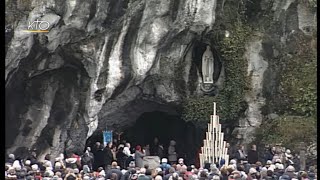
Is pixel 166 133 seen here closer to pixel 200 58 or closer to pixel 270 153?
pixel 200 58

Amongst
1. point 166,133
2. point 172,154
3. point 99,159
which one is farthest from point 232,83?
point 99,159

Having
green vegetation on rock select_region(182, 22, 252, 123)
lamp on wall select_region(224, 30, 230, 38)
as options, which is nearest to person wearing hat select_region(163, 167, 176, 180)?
green vegetation on rock select_region(182, 22, 252, 123)

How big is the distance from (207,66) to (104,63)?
13.1ft

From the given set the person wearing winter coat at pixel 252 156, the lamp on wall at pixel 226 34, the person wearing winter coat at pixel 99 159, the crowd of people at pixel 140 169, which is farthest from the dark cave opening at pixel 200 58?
the person wearing winter coat at pixel 99 159

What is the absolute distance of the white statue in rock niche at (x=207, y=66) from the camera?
28578 millimetres

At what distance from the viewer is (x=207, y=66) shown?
28.6 metres

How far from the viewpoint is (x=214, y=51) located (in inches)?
1126

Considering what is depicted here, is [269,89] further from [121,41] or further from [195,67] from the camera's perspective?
[121,41]

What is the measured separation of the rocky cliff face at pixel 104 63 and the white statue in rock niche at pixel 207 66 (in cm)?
43

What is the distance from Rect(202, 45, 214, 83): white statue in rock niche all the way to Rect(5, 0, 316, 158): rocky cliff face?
0.43m

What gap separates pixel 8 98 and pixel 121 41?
4.05 m

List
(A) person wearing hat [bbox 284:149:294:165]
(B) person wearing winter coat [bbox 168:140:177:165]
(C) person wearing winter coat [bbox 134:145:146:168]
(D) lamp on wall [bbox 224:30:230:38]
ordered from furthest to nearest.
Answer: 1. (D) lamp on wall [bbox 224:30:230:38]
2. (B) person wearing winter coat [bbox 168:140:177:165]
3. (C) person wearing winter coat [bbox 134:145:146:168]
4. (A) person wearing hat [bbox 284:149:294:165]

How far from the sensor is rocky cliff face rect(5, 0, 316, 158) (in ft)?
84.1

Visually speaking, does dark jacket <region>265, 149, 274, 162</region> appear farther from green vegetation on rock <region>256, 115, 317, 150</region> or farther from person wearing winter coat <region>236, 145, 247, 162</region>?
green vegetation on rock <region>256, 115, 317, 150</region>
